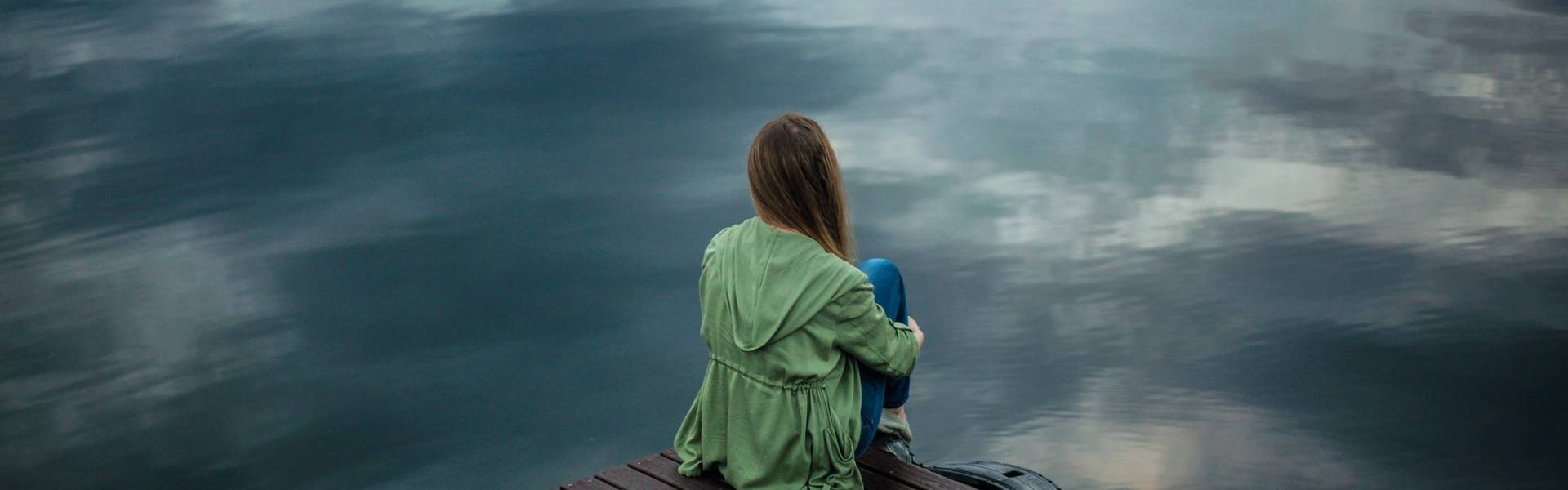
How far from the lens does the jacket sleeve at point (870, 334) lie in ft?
7.08

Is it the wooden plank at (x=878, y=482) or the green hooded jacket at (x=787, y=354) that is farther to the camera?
the wooden plank at (x=878, y=482)

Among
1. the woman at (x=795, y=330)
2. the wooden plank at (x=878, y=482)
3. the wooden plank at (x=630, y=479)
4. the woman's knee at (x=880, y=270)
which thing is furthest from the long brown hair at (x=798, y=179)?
the wooden plank at (x=630, y=479)

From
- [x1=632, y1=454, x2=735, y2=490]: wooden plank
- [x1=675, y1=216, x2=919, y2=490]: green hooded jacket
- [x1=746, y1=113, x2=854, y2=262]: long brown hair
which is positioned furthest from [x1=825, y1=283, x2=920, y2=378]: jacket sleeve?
[x1=632, y1=454, x2=735, y2=490]: wooden plank

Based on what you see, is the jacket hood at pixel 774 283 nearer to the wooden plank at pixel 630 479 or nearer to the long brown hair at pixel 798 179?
the long brown hair at pixel 798 179

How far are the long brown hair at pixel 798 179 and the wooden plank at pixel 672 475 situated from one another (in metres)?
0.51

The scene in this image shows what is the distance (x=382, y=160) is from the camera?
20.4 feet

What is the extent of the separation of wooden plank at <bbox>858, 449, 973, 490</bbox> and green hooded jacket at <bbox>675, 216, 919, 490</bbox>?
14 centimetres

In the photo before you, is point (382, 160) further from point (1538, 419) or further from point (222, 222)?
point (1538, 419)

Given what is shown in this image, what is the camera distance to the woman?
2137 mm

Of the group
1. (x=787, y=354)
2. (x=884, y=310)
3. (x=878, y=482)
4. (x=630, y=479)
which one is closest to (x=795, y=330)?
(x=787, y=354)

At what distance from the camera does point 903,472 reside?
244 centimetres

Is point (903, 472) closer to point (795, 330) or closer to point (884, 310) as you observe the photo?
point (884, 310)

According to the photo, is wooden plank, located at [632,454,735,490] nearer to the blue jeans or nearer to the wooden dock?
the wooden dock

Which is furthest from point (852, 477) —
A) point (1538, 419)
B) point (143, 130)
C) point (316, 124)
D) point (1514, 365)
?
point (143, 130)
